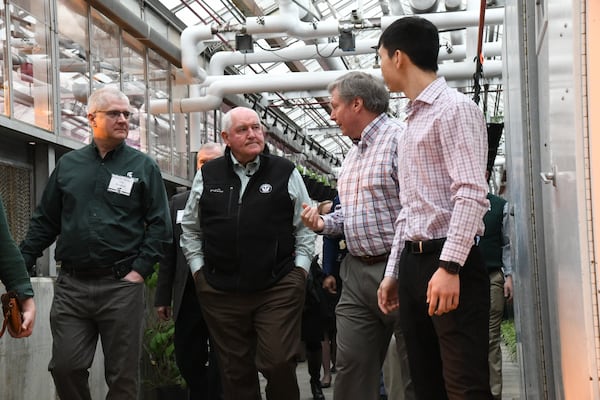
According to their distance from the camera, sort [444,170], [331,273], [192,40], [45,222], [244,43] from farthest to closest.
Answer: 1. [192,40]
2. [244,43]
3. [331,273]
4. [45,222]
5. [444,170]

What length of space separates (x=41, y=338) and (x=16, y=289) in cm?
254

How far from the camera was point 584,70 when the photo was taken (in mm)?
1802

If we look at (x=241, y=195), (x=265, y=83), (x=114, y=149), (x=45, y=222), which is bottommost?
(x=45, y=222)

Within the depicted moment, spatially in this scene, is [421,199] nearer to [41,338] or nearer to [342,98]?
[342,98]

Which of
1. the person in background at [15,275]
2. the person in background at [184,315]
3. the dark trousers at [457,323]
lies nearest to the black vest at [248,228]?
the person in background at [184,315]

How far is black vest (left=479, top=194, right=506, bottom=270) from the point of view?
6.74 meters

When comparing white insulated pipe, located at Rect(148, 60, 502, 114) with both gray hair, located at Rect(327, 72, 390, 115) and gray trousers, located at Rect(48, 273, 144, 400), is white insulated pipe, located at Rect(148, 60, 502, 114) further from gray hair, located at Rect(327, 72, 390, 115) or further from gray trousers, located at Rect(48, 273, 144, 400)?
gray hair, located at Rect(327, 72, 390, 115)

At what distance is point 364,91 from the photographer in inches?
167

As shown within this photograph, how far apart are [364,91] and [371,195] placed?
1.70 feet

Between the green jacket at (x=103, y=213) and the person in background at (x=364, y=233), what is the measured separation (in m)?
1.03

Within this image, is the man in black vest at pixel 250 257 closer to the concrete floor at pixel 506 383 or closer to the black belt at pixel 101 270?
the black belt at pixel 101 270

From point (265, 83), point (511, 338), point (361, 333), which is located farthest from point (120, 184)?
point (265, 83)

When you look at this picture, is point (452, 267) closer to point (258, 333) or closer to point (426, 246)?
point (426, 246)

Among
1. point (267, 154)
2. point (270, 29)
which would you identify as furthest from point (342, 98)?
point (270, 29)
